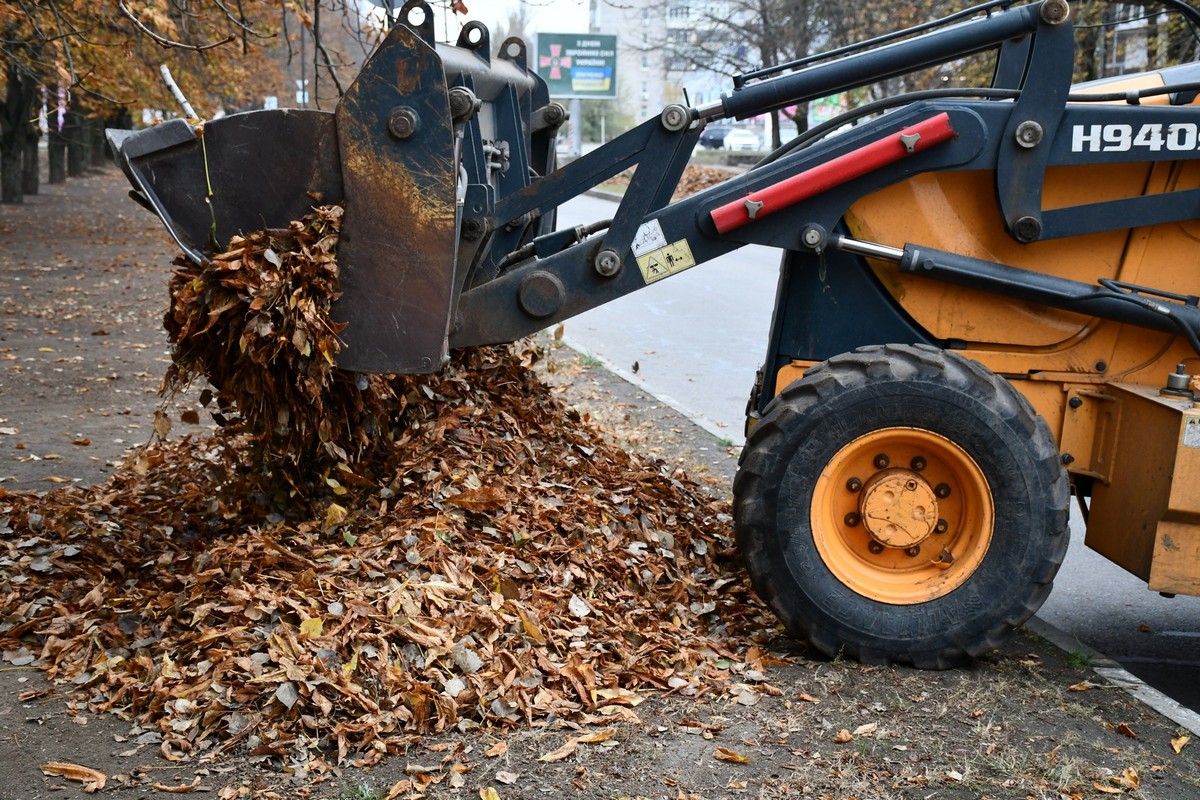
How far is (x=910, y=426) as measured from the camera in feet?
14.9

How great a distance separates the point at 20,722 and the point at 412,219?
2168 mm

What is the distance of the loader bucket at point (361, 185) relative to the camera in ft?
14.9

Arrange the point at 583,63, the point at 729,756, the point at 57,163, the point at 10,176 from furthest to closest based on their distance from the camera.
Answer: the point at 583,63 → the point at 57,163 → the point at 10,176 → the point at 729,756

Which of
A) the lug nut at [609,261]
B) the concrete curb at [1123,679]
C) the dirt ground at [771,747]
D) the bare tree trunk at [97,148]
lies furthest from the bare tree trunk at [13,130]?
the concrete curb at [1123,679]

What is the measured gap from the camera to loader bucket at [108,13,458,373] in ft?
14.9

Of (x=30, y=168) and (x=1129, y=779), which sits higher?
(x=30, y=168)

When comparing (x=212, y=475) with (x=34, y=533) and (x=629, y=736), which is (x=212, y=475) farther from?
(x=629, y=736)

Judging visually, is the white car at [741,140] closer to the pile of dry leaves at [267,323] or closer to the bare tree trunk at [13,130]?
the bare tree trunk at [13,130]

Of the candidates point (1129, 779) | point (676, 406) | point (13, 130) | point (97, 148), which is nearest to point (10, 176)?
point (13, 130)

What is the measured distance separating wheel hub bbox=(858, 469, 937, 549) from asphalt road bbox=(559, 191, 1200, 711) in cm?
135

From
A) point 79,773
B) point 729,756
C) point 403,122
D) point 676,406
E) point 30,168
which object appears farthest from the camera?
point 30,168

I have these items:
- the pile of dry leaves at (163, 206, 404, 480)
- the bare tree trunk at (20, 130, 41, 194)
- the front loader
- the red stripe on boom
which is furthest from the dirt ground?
the bare tree trunk at (20, 130, 41, 194)

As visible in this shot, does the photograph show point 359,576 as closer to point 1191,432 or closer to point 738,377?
point 1191,432

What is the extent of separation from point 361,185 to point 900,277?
2.10m
